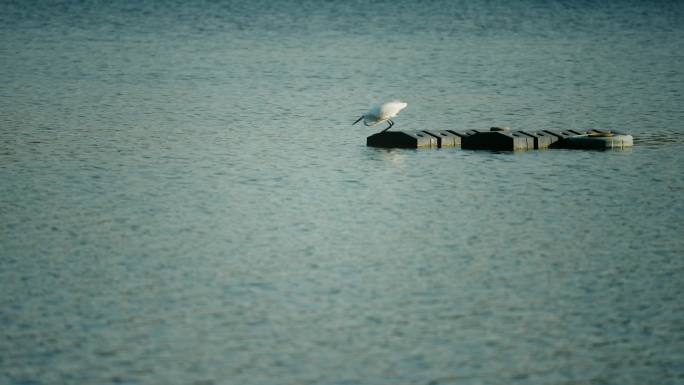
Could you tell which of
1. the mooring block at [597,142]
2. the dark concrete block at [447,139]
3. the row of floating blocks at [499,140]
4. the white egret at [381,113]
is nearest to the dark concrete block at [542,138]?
the row of floating blocks at [499,140]

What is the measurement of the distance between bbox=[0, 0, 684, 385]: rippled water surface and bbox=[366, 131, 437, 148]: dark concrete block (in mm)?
336

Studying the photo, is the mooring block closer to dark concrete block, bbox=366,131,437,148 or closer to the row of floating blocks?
the row of floating blocks

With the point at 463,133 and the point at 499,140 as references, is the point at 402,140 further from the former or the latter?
the point at 499,140

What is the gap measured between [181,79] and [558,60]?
7.85m

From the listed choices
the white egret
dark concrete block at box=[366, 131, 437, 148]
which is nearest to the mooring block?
dark concrete block at box=[366, 131, 437, 148]

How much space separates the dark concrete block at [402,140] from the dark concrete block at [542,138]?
951mm

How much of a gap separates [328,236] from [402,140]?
13.5 feet

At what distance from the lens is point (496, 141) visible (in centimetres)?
1251

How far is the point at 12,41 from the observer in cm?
2817

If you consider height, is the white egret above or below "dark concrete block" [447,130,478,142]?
above

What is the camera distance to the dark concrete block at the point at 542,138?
496 inches

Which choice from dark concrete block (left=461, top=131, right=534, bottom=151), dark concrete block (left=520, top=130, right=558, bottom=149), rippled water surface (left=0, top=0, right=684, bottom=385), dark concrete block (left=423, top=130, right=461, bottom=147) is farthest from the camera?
dark concrete block (left=423, top=130, right=461, bottom=147)

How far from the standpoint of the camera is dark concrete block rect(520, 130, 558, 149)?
12586 mm

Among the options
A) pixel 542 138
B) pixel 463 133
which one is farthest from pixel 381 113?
pixel 542 138
